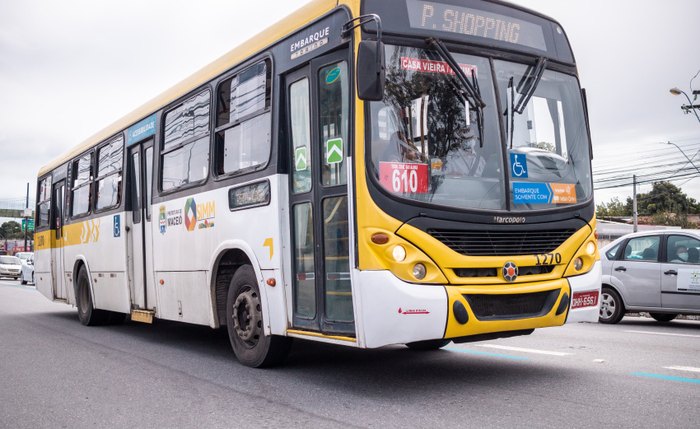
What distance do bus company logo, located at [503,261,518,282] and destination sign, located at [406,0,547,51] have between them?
2018 millimetres

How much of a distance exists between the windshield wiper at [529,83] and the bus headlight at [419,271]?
1.74 meters

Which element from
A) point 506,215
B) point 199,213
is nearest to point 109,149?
point 199,213

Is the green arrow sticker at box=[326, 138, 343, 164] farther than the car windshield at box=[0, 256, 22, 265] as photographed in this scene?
No

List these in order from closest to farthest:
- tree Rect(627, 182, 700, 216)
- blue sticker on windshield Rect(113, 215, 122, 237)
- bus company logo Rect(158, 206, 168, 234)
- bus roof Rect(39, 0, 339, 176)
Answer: bus roof Rect(39, 0, 339, 176) < bus company logo Rect(158, 206, 168, 234) < blue sticker on windshield Rect(113, 215, 122, 237) < tree Rect(627, 182, 700, 216)

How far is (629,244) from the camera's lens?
12.2 metres

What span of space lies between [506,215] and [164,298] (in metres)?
5.21

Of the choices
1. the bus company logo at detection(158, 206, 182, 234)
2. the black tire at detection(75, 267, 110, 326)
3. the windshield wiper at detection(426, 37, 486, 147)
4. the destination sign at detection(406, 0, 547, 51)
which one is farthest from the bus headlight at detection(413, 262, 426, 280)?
the black tire at detection(75, 267, 110, 326)

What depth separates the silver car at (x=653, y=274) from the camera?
11117mm

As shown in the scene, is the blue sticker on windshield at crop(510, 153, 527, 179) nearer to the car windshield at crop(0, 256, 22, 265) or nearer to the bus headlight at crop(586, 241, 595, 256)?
the bus headlight at crop(586, 241, 595, 256)

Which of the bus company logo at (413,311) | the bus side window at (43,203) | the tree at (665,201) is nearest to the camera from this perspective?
the bus company logo at (413,311)

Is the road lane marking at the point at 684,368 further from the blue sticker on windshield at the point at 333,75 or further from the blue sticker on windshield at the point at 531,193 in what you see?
the blue sticker on windshield at the point at 333,75

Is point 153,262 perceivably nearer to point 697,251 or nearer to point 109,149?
point 109,149

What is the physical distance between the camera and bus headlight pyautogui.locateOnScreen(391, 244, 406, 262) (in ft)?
18.1

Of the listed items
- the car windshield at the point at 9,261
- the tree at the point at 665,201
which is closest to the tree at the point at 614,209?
the tree at the point at 665,201
